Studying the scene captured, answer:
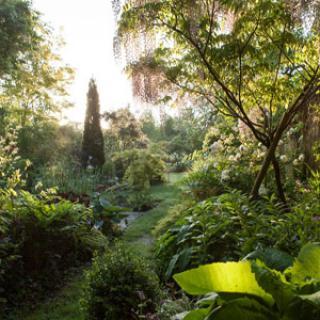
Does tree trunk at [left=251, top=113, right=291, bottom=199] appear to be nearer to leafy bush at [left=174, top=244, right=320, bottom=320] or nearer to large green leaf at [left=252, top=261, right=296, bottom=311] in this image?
leafy bush at [left=174, top=244, right=320, bottom=320]

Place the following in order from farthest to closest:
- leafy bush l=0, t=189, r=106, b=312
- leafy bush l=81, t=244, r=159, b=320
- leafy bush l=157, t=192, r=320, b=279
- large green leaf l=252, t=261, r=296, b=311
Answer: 1. leafy bush l=0, t=189, r=106, b=312
2. leafy bush l=157, t=192, r=320, b=279
3. leafy bush l=81, t=244, r=159, b=320
4. large green leaf l=252, t=261, r=296, b=311

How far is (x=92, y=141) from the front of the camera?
41.3 feet

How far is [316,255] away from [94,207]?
408cm

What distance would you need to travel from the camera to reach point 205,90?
4461mm

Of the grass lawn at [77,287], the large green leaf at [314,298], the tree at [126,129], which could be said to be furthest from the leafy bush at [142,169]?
the large green leaf at [314,298]

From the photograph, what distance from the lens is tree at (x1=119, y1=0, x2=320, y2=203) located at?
3.56m

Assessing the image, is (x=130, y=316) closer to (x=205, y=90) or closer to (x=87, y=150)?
(x=205, y=90)

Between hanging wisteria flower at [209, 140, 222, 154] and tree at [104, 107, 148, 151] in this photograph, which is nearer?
hanging wisteria flower at [209, 140, 222, 154]

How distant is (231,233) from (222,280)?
176 centimetres

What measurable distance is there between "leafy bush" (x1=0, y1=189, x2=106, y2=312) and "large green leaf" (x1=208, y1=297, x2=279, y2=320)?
221 cm

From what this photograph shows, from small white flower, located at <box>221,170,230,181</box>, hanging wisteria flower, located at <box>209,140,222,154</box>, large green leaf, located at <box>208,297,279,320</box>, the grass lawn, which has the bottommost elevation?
the grass lawn

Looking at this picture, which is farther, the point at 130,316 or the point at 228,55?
the point at 228,55

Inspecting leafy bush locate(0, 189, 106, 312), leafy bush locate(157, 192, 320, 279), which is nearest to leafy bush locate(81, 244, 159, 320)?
leafy bush locate(157, 192, 320, 279)

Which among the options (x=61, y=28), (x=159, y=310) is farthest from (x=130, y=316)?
(x=61, y=28)
